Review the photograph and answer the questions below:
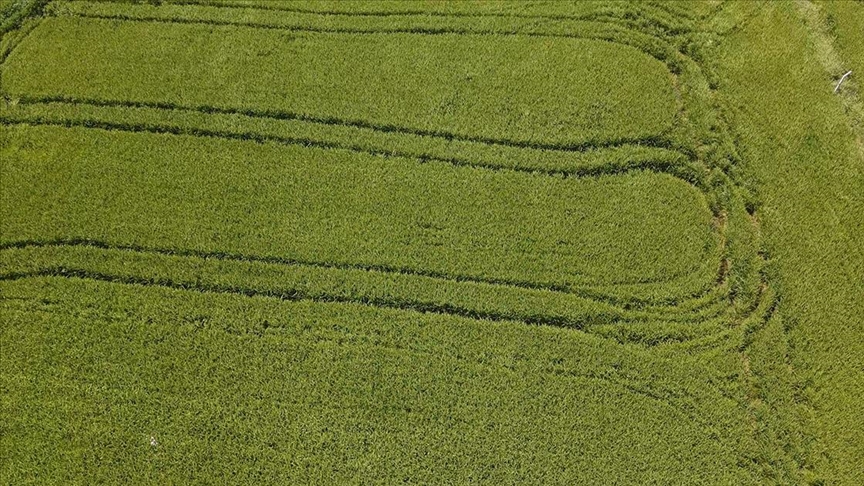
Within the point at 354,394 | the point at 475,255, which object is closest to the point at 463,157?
the point at 475,255

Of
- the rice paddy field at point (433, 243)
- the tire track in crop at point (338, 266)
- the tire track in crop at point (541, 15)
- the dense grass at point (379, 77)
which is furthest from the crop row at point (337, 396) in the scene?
the tire track in crop at point (541, 15)

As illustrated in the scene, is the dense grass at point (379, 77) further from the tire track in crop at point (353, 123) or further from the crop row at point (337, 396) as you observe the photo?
the crop row at point (337, 396)

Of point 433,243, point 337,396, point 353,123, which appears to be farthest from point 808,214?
point 337,396

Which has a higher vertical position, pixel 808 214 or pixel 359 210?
pixel 359 210

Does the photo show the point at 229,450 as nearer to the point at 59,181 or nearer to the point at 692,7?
the point at 59,181

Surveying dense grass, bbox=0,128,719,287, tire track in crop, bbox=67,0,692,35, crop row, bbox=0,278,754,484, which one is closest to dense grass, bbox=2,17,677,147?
tire track in crop, bbox=67,0,692,35

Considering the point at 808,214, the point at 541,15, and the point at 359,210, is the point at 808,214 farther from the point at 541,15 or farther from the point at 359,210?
the point at 359,210

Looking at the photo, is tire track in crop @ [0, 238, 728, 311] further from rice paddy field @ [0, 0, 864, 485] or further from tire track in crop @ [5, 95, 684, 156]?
tire track in crop @ [5, 95, 684, 156]

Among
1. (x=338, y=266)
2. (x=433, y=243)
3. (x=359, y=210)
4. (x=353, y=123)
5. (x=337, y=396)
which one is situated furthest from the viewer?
(x=353, y=123)
